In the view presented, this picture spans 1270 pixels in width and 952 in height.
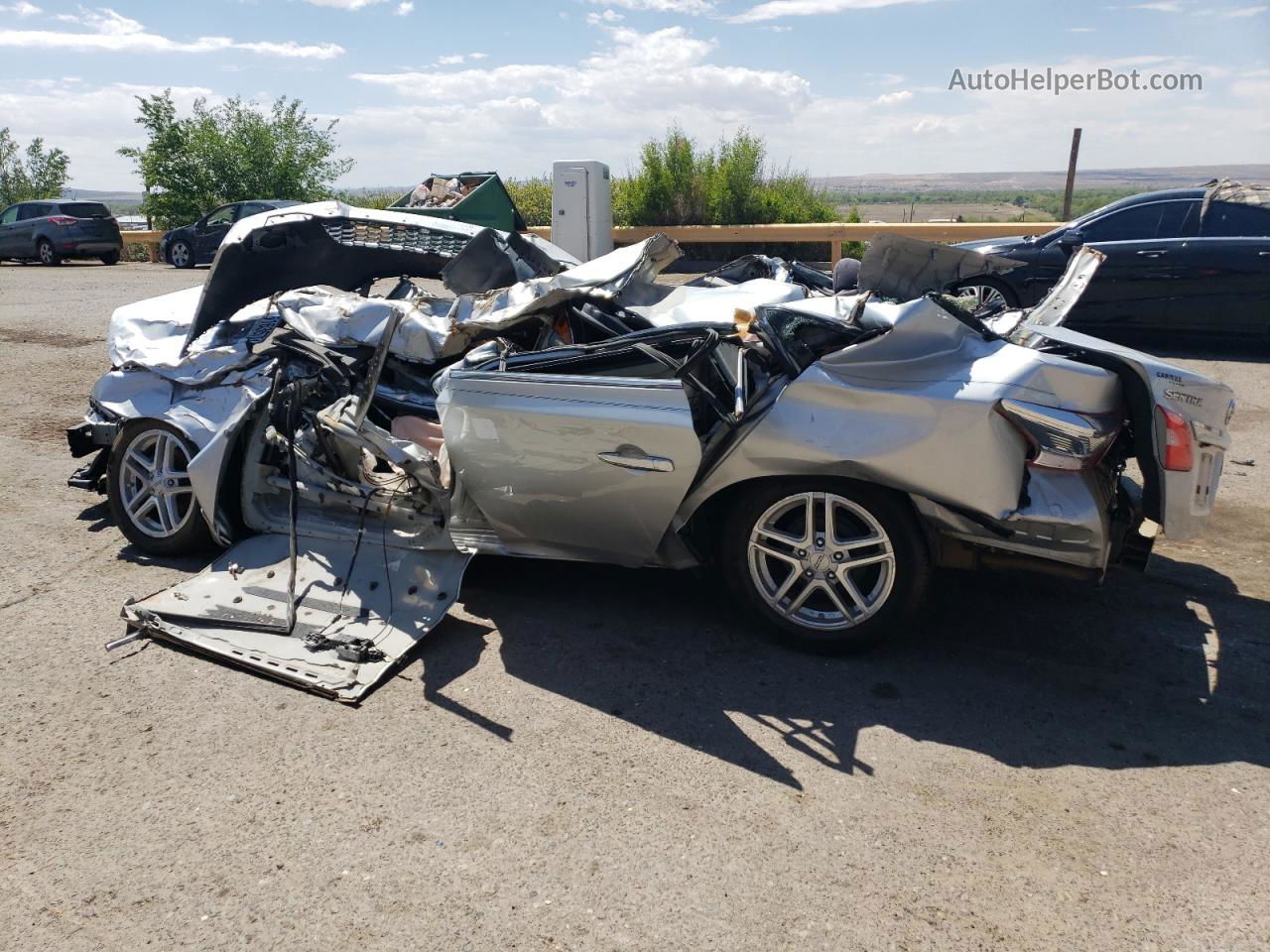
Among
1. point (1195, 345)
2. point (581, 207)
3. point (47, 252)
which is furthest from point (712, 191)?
point (47, 252)

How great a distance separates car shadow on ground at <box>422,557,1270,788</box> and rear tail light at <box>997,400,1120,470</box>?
0.86 m

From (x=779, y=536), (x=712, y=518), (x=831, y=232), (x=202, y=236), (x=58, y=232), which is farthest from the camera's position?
(x=58, y=232)

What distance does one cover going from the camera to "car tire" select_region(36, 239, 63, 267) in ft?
83.5

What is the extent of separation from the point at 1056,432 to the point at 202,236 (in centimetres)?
2349

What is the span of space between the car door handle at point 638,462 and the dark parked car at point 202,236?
21053 mm

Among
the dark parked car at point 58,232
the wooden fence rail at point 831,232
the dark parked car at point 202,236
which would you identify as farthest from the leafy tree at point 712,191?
the dark parked car at point 58,232

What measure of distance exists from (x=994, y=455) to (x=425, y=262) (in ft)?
12.7

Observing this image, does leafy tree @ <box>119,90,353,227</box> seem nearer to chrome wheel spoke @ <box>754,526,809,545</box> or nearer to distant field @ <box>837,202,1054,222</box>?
distant field @ <box>837,202,1054,222</box>

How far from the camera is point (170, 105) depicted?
30.3m

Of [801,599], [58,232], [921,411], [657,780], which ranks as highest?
[921,411]

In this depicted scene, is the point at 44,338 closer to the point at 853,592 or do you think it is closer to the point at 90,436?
the point at 90,436

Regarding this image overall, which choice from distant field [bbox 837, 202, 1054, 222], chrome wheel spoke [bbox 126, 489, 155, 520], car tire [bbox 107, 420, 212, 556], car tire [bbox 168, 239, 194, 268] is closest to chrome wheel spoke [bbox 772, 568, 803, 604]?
car tire [bbox 107, 420, 212, 556]

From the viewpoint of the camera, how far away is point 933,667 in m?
4.27

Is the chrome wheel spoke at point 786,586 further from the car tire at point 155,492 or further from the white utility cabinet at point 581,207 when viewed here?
the white utility cabinet at point 581,207
